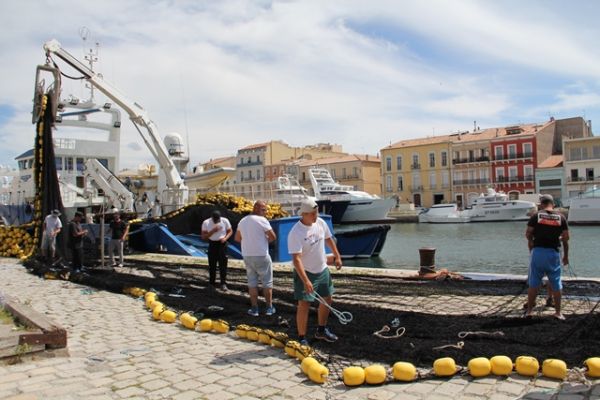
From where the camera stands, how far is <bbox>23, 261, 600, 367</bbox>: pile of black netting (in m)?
4.85

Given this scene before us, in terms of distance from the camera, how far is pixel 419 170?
6994cm

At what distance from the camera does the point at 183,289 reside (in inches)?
367

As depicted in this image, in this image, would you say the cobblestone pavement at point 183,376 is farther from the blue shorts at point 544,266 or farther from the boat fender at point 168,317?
the blue shorts at point 544,266

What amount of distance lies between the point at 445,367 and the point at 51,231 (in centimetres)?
1181

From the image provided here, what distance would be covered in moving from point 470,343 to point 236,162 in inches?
3132

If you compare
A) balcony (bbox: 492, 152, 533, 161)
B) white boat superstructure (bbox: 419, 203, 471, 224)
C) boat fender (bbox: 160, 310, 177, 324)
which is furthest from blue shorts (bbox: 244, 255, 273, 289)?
balcony (bbox: 492, 152, 533, 161)

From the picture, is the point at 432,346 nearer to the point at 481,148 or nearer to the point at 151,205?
the point at 151,205

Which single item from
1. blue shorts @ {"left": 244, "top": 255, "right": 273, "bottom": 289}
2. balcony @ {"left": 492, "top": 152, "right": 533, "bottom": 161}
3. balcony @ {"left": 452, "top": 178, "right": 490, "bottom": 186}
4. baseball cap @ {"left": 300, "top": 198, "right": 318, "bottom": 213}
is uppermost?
balcony @ {"left": 492, "top": 152, "right": 533, "bottom": 161}

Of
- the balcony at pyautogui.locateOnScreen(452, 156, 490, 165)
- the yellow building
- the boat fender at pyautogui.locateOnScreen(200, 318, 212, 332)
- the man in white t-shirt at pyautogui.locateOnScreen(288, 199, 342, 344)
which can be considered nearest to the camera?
the man in white t-shirt at pyautogui.locateOnScreen(288, 199, 342, 344)

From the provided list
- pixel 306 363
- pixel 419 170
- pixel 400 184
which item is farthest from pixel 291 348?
pixel 400 184

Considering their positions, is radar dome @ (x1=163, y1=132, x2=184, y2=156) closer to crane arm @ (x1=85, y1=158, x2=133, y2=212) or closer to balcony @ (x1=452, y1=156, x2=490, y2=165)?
crane arm @ (x1=85, y1=158, x2=133, y2=212)

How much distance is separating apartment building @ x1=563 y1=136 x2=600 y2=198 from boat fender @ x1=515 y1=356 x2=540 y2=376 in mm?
59990

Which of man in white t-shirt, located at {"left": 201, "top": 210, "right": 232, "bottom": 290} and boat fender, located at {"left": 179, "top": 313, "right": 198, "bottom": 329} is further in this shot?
man in white t-shirt, located at {"left": 201, "top": 210, "right": 232, "bottom": 290}

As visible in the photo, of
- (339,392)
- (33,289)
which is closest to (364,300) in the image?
(339,392)
